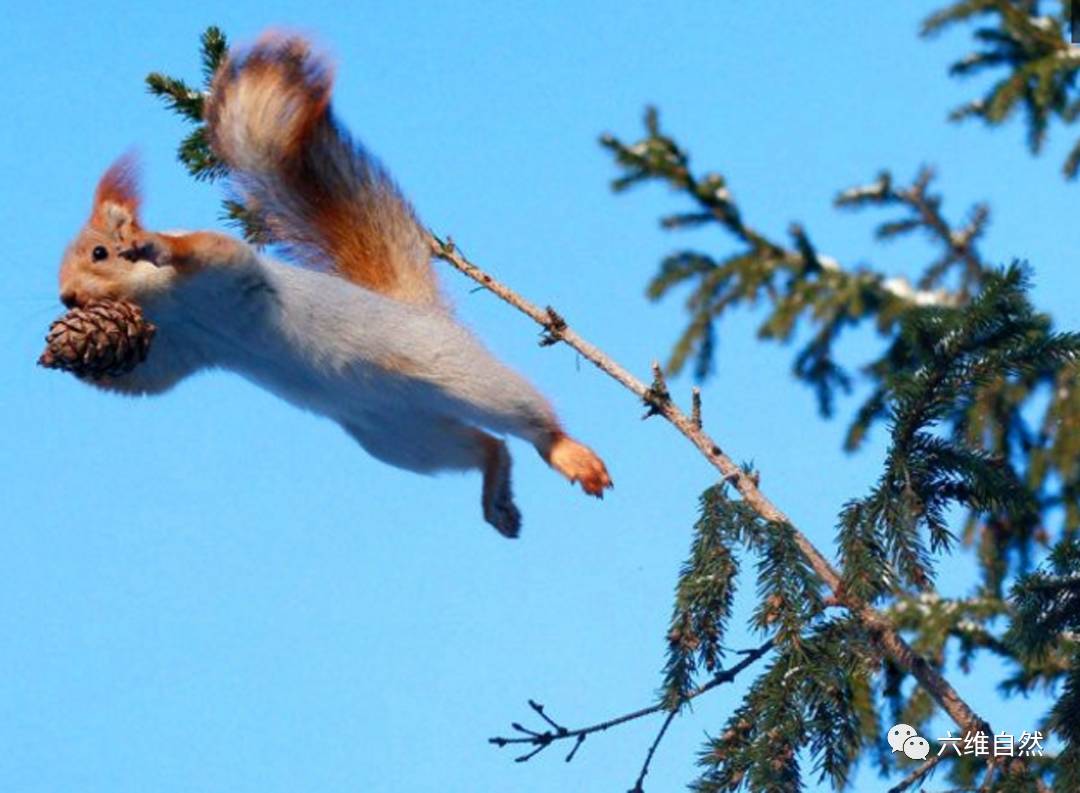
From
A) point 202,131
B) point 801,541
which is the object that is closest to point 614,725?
point 801,541

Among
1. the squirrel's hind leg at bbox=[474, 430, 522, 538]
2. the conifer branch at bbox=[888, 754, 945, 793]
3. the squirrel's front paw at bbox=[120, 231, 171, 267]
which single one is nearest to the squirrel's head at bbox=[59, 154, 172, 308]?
the squirrel's front paw at bbox=[120, 231, 171, 267]

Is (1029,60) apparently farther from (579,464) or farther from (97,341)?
(97,341)

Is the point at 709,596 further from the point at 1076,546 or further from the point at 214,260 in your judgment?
the point at 214,260

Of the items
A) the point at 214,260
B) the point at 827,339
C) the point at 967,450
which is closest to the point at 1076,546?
the point at 967,450

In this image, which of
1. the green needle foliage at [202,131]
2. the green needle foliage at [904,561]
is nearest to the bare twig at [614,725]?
the green needle foliage at [904,561]

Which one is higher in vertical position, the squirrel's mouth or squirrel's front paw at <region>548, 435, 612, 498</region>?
the squirrel's mouth

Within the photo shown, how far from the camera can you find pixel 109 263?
257 centimetres

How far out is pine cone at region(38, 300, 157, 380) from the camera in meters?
2.40

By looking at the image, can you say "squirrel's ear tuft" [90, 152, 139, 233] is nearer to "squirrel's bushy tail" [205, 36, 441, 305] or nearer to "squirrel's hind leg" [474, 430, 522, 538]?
"squirrel's bushy tail" [205, 36, 441, 305]

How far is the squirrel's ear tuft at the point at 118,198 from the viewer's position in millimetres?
2643

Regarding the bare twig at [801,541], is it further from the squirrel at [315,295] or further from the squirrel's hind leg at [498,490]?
the squirrel's hind leg at [498,490]

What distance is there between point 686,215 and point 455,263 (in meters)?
0.48

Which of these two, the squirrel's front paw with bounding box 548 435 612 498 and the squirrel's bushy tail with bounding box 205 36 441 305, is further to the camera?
the squirrel's bushy tail with bounding box 205 36 441 305

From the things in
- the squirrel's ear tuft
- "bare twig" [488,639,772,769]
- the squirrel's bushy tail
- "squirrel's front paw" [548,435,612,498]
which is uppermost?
the squirrel's bushy tail
